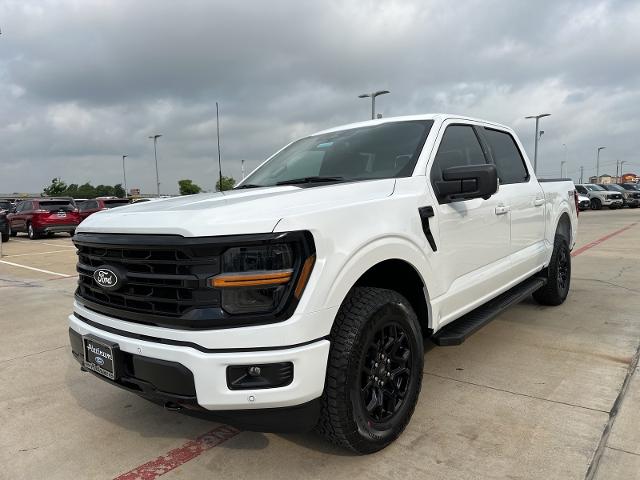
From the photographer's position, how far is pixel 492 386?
11.3ft

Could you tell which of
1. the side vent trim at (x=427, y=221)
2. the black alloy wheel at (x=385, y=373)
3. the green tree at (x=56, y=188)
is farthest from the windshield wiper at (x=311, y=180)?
the green tree at (x=56, y=188)

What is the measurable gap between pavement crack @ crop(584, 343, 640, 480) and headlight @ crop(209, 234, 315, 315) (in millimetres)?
1692

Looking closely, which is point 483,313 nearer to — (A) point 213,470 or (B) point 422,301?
(B) point 422,301

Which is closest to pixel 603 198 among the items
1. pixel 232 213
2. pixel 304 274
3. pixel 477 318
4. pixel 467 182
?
pixel 477 318

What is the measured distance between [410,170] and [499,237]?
1186 millimetres

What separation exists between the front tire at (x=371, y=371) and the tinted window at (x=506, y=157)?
2.00m

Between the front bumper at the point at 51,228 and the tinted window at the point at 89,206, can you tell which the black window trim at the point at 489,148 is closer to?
the front bumper at the point at 51,228

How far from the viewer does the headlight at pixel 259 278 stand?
6.99 ft

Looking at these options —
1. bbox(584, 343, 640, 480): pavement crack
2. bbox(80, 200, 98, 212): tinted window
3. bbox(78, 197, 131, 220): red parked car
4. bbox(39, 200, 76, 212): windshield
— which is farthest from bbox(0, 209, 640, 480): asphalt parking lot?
bbox(80, 200, 98, 212): tinted window

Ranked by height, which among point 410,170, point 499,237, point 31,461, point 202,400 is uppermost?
point 410,170

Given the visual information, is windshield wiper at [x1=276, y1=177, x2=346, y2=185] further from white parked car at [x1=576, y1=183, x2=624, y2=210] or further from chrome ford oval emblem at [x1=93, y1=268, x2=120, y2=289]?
white parked car at [x1=576, y1=183, x2=624, y2=210]

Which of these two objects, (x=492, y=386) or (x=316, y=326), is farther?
(x=492, y=386)

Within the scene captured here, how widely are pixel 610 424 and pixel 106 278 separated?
288cm

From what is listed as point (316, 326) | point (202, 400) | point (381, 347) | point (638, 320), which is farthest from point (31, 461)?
point (638, 320)
